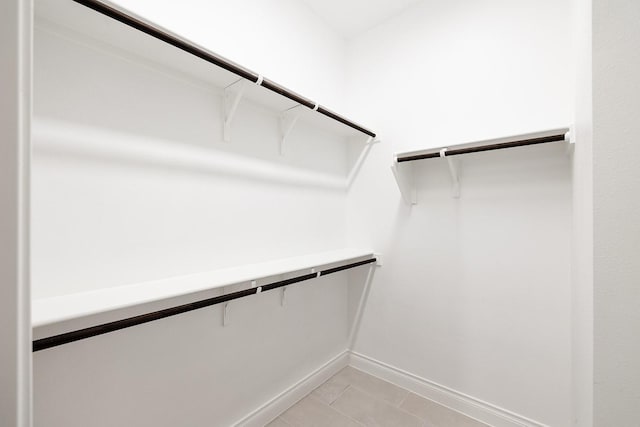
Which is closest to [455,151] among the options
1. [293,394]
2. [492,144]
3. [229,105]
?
[492,144]

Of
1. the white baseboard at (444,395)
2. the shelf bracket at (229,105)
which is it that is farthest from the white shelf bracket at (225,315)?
the white baseboard at (444,395)

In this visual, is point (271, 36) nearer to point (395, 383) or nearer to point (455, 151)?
point (455, 151)

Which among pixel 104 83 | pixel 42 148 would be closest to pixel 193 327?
pixel 42 148

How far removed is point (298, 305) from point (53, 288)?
1166 millimetres

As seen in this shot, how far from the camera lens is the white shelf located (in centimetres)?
76

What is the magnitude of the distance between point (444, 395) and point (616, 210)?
1500 millimetres

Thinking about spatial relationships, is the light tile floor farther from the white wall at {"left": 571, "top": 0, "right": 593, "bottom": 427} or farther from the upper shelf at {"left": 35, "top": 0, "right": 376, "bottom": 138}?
the upper shelf at {"left": 35, "top": 0, "right": 376, "bottom": 138}

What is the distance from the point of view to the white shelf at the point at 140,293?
763 mm

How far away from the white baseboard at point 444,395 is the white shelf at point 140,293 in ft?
3.27

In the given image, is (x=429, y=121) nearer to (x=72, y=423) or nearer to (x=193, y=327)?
(x=193, y=327)

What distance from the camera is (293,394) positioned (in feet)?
5.45

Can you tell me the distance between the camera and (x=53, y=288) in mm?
885
